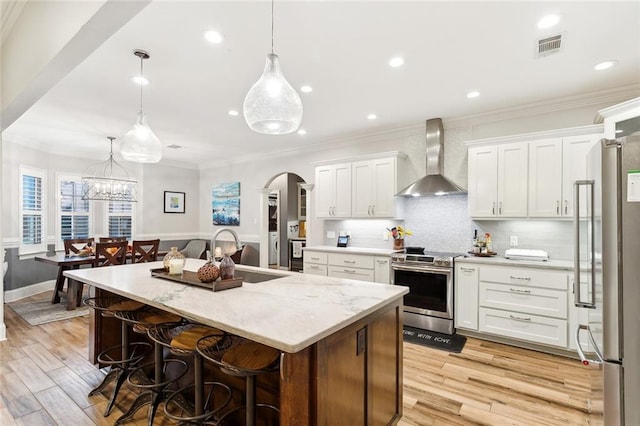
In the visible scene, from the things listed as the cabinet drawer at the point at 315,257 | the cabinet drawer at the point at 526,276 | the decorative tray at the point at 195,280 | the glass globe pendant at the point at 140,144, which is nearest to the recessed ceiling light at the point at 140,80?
the glass globe pendant at the point at 140,144

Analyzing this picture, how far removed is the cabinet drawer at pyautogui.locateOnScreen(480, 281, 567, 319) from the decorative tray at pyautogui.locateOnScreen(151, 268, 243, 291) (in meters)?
2.78

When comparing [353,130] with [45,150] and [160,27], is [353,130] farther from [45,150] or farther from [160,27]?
[45,150]

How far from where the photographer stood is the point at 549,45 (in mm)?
2455

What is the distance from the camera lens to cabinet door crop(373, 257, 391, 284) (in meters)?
4.08

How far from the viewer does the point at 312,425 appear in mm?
1319

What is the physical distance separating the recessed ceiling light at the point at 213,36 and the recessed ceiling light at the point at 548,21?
2315 millimetres

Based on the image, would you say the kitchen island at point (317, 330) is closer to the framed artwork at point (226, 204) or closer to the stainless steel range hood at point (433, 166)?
the stainless steel range hood at point (433, 166)

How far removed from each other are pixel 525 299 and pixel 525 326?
0.28 meters

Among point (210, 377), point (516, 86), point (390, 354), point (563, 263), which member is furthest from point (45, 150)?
point (563, 263)

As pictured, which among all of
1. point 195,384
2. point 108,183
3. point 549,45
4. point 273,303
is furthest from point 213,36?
point 108,183

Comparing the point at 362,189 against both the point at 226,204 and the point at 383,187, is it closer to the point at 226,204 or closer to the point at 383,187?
the point at 383,187

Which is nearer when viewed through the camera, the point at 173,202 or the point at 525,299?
the point at 525,299

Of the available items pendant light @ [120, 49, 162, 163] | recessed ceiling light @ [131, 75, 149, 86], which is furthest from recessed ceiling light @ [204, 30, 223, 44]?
recessed ceiling light @ [131, 75, 149, 86]

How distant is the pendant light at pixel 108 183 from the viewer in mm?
5602
